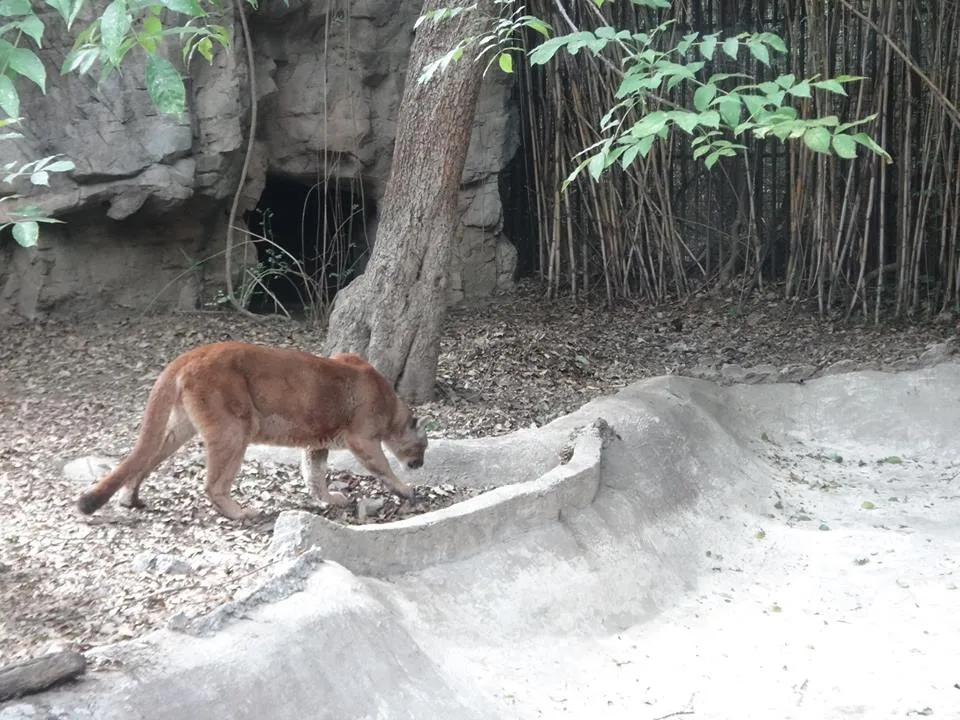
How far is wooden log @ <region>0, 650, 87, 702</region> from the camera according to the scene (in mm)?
2611

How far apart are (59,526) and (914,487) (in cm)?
454

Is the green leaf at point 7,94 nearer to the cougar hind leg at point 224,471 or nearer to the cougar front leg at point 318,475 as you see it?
the cougar hind leg at point 224,471

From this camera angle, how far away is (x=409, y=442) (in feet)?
17.4

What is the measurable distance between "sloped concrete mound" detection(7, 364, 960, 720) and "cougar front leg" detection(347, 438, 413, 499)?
0.40m

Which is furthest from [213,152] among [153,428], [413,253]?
[153,428]

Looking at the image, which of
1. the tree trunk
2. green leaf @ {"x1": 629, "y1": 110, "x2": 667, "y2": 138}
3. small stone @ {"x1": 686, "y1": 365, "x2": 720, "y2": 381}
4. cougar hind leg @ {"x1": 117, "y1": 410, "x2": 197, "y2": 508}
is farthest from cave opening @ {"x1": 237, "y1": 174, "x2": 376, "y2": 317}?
green leaf @ {"x1": 629, "y1": 110, "x2": 667, "y2": 138}

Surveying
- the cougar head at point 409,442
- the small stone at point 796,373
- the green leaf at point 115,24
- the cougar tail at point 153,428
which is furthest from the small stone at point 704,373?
the green leaf at point 115,24

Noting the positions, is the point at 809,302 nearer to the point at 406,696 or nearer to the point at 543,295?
the point at 543,295

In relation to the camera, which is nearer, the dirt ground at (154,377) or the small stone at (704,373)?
the dirt ground at (154,377)

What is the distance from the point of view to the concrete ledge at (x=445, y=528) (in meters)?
3.78

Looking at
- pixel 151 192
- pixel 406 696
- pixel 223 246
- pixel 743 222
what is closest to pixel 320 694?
pixel 406 696

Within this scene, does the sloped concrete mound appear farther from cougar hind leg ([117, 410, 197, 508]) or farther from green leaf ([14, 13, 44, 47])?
green leaf ([14, 13, 44, 47])

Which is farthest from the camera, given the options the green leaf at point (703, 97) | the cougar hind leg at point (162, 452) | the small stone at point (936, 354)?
the small stone at point (936, 354)

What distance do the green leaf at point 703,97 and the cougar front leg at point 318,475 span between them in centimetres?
272
